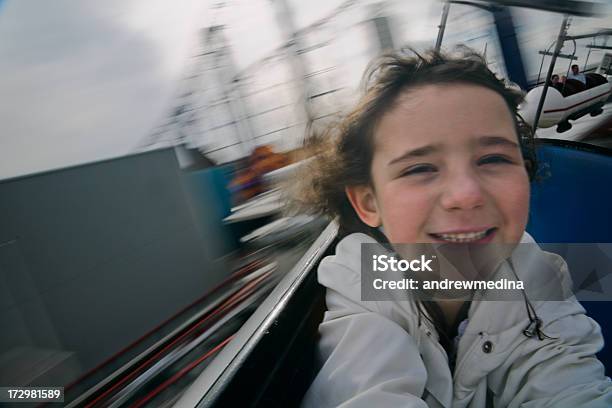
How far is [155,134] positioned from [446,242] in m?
0.85

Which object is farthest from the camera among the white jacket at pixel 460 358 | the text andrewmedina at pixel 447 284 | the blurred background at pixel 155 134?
the blurred background at pixel 155 134

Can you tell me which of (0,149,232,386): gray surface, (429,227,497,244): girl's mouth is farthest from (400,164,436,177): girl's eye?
(0,149,232,386): gray surface

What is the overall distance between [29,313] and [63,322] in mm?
130

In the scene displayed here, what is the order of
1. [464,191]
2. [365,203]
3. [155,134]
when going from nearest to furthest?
1. [464,191]
2. [365,203]
3. [155,134]

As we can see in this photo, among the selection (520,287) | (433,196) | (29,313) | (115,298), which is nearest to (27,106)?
(29,313)

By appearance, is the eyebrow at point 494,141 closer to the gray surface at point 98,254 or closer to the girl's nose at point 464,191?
the girl's nose at point 464,191

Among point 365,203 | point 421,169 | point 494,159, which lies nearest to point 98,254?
point 365,203

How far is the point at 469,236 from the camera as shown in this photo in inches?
28.0

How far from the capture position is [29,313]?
0.94 meters

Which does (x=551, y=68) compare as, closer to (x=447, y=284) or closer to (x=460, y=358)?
(x=447, y=284)

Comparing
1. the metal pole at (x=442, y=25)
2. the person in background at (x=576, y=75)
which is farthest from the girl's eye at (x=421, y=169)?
the person in background at (x=576, y=75)

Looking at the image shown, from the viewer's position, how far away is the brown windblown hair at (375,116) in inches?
29.0

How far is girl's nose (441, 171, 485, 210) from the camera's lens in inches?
26.7

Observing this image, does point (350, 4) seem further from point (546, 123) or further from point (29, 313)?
point (29, 313)
